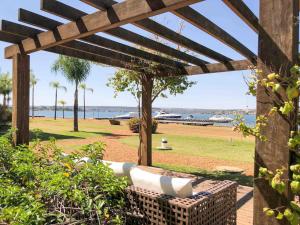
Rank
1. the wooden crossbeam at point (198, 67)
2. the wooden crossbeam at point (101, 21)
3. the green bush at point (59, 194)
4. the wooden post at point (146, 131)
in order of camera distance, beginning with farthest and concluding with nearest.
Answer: the wooden post at point (146, 131) → the wooden crossbeam at point (198, 67) → the wooden crossbeam at point (101, 21) → the green bush at point (59, 194)

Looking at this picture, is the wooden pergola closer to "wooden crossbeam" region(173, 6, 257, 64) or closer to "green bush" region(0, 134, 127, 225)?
"wooden crossbeam" region(173, 6, 257, 64)

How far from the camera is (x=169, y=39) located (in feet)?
15.3

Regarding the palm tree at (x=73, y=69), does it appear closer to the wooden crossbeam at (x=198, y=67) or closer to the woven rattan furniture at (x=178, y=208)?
the wooden crossbeam at (x=198, y=67)

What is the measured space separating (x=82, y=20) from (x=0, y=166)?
222cm

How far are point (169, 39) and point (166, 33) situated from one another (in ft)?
0.54

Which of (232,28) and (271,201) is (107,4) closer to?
(232,28)

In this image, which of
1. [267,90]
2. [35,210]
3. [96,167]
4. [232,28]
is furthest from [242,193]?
[35,210]

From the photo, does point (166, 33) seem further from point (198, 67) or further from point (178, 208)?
point (198, 67)

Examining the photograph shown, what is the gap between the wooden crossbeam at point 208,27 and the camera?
3.49 metres

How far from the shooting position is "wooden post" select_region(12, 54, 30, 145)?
4996 mm

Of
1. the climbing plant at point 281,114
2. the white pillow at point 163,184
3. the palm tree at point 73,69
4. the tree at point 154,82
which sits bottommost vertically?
the white pillow at point 163,184

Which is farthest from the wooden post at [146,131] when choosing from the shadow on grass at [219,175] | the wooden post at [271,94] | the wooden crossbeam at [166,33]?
the wooden post at [271,94]

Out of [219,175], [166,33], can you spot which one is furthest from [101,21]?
[219,175]

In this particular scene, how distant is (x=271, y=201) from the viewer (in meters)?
2.19
